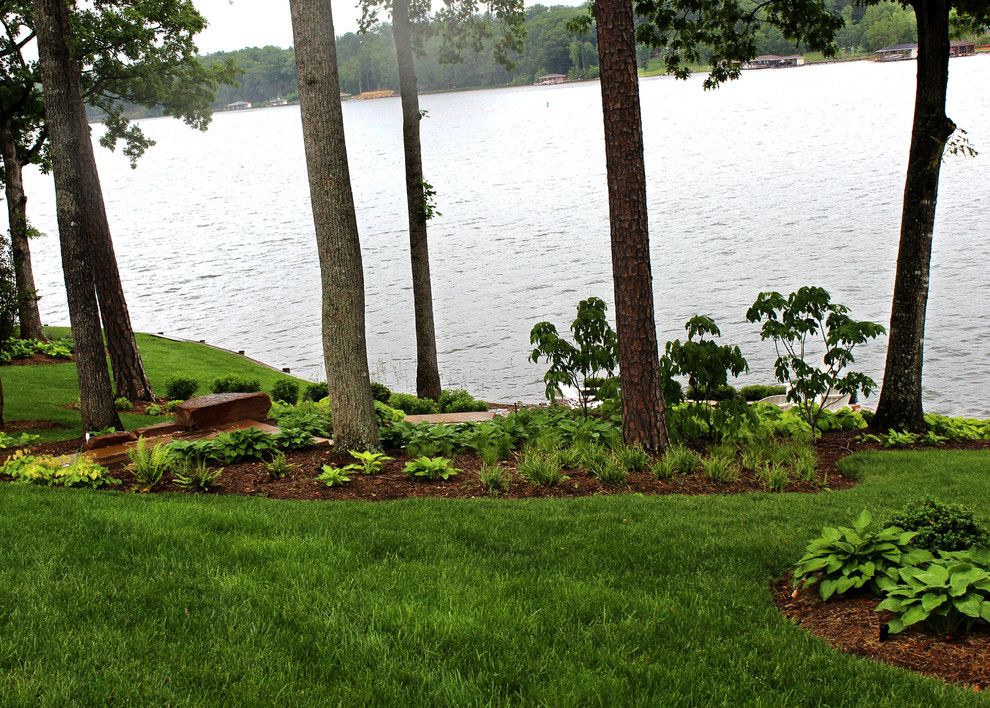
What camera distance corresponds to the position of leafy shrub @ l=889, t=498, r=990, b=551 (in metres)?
4.72

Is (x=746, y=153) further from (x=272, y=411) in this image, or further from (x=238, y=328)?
(x=272, y=411)

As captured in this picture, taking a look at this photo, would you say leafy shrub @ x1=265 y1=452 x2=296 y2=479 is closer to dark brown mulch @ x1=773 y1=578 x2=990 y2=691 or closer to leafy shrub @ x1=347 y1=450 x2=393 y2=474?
leafy shrub @ x1=347 y1=450 x2=393 y2=474

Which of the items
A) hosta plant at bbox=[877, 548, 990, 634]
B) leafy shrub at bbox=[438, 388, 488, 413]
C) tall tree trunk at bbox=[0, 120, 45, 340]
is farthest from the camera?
tall tree trunk at bbox=[0, 120, 45, 340]

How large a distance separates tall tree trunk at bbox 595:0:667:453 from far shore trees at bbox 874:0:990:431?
427cm

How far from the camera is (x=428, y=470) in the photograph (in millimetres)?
8352

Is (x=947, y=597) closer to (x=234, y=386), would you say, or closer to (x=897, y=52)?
(x=234, y=386)

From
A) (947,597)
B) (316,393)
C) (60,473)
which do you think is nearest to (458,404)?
(316,393)

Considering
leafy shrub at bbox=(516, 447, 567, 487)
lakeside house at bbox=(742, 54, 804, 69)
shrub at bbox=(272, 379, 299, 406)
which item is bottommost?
shrub at bbox=(272, 379, 299, 406)

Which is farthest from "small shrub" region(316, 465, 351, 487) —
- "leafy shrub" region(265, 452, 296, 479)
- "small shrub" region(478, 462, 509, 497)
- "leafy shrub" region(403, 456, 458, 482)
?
"small shrub" region(478, 462, 509, 497)

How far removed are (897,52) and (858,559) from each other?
169300 mm

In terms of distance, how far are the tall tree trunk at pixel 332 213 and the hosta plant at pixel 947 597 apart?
537cm

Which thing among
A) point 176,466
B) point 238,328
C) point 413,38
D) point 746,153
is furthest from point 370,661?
point 746,153

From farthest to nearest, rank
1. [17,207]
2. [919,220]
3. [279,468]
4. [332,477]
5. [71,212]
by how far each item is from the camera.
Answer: [17,207] < [919,220] < [71,212] < [279,468] < [332,477]

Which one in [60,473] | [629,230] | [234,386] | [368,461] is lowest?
[234,386]
